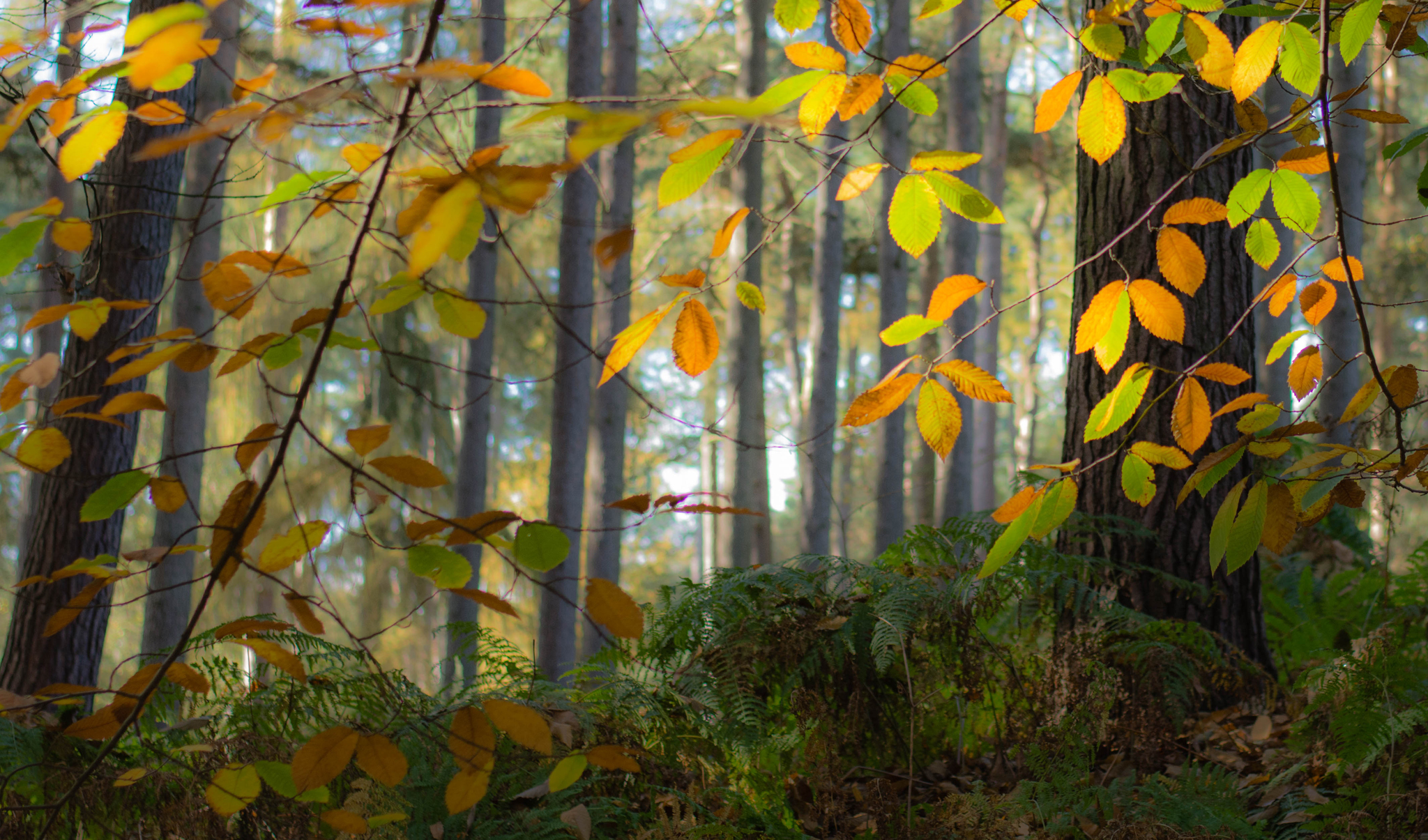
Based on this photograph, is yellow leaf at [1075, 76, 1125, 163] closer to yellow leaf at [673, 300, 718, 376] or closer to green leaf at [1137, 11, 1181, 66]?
green leaf at [1137, 11, 1181, 66]

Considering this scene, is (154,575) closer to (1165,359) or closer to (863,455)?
(1165,359)

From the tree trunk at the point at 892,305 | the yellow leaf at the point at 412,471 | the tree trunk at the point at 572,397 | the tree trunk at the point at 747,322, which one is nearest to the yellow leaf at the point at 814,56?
the yellow leaf at the point at 412,471

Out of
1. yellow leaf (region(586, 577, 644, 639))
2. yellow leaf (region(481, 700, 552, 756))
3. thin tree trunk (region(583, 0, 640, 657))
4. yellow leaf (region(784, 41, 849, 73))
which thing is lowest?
yellow leaf (region(481, 700, 552, 756))

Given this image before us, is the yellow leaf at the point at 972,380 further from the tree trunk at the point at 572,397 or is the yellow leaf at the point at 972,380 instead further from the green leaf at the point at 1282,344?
the tree trunk at the point at 572,397

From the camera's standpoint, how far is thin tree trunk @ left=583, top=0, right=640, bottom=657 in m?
7.69

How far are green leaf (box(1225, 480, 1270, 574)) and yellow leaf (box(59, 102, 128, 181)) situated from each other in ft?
4.43

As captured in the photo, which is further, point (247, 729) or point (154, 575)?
point (154, 575)

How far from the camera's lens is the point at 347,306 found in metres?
0.97

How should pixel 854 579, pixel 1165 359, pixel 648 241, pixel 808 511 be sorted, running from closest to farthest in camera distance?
pixel 854 579 < pixel 1165 359 < pixel 808 511 < pixel 648 241

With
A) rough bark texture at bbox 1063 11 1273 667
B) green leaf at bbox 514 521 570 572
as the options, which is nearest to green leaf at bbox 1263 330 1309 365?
green leaf at bbox 514 521 570 572

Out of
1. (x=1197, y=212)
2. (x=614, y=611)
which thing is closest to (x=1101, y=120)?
(x=1197, y=212)

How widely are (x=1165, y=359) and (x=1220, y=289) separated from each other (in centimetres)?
34

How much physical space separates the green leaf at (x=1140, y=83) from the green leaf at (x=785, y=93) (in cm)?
45

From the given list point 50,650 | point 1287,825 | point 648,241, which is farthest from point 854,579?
point 648,241
